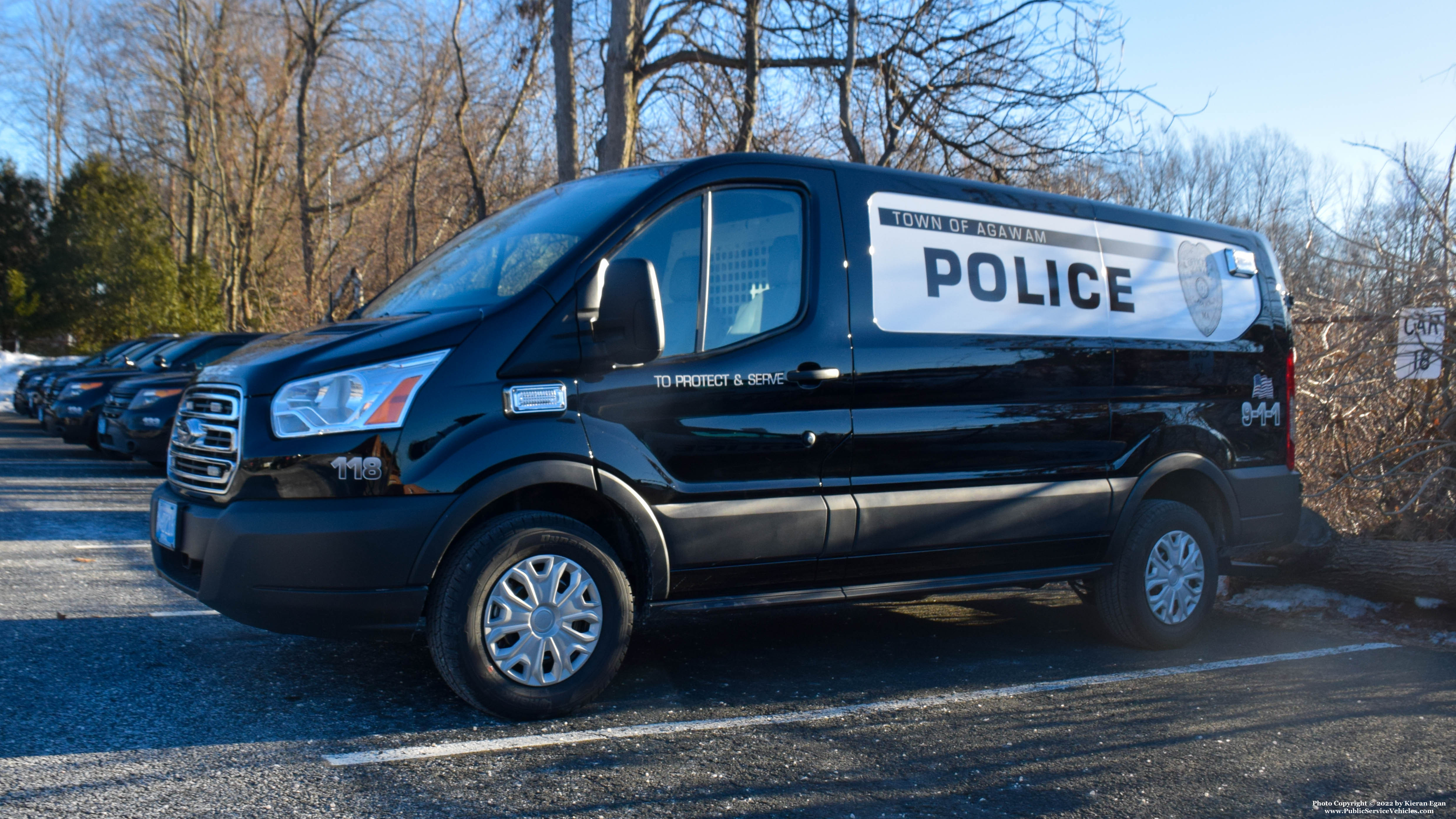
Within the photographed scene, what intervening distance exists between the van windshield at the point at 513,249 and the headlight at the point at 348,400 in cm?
48

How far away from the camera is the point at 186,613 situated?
570 cm

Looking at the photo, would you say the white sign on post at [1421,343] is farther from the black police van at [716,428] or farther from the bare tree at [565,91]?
the bare tree at [565,91]

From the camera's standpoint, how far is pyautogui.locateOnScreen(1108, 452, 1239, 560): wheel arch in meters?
5.54

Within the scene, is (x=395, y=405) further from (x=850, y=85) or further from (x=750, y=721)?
(x=850, y=85)

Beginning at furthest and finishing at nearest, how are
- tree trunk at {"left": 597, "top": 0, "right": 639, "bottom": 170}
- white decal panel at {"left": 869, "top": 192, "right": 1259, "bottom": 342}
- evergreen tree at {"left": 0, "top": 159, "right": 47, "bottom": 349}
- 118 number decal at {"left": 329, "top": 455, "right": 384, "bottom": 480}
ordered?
evergreen tree at {"left": 0, "top": 159, "right": 47, "bottom": 349}, tree trunk at {"left": 597, "top": 0, "right": 639, "bottom": 170}, white decal panel at {"left": 869, "top": 192, "right": 1259, "bottom": 342}, 118 number decal at {"left": 329, "top": 455, "right": 384, "bottom": 480}

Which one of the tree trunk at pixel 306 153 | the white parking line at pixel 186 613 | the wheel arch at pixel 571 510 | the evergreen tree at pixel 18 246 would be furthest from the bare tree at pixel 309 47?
the wheel arch at pixel 571 510

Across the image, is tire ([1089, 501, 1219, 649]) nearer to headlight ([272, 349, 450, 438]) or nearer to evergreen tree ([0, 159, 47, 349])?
headlight ([272, 349, 450, 438])

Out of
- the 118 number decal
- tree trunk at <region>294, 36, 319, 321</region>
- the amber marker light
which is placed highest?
tree trunk at <region>294, 36, 319, 321</region>

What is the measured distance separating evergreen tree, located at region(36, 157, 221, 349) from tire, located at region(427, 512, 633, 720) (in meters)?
34.6

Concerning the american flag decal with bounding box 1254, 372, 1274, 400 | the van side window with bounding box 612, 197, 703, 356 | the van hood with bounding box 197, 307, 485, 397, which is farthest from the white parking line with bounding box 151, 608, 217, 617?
the american flag decal with bounding box 1254, 372, 1274, 400

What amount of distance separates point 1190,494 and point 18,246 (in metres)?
41.1

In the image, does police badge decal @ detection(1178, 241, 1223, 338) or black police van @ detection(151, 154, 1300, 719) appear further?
police badge decal @ detection(1178, 241, 1223, 338)

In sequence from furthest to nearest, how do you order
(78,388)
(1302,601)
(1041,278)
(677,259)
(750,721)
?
(78,388), (1302,601), (1041,278), (677,259), (750,721)

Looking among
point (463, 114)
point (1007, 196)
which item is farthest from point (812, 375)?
point (463, 114)
